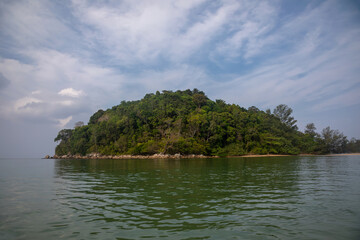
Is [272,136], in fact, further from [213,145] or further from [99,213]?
[99,213]

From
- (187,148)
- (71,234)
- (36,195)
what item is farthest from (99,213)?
(187,148)

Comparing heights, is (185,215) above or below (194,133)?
below

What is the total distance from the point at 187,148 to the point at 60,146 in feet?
262

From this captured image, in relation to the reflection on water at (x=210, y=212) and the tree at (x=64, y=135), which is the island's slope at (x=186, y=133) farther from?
the reflection on water at (x=210, y=212)

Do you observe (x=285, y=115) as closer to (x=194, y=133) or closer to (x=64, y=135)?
(x=194, y=133)

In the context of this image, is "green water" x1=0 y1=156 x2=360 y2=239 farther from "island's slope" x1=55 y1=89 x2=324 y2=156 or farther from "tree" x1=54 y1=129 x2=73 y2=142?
"tree" x1=54 y1=129 x2=73 y2=142

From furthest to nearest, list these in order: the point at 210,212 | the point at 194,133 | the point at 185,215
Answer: the point at 194,133 < the point at 210,212 < the point at 185,215

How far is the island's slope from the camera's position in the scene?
94.2 meters

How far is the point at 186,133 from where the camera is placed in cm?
9569

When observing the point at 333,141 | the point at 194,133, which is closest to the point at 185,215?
the point at 194,133

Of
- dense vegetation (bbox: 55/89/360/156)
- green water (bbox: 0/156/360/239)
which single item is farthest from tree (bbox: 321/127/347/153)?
green water (bbox: 0/156/360/239)

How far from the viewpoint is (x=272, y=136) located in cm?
10412

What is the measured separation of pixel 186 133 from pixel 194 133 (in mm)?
3459

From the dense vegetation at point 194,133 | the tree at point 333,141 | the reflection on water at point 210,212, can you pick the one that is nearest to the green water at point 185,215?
the reflection on water at point 210,212
